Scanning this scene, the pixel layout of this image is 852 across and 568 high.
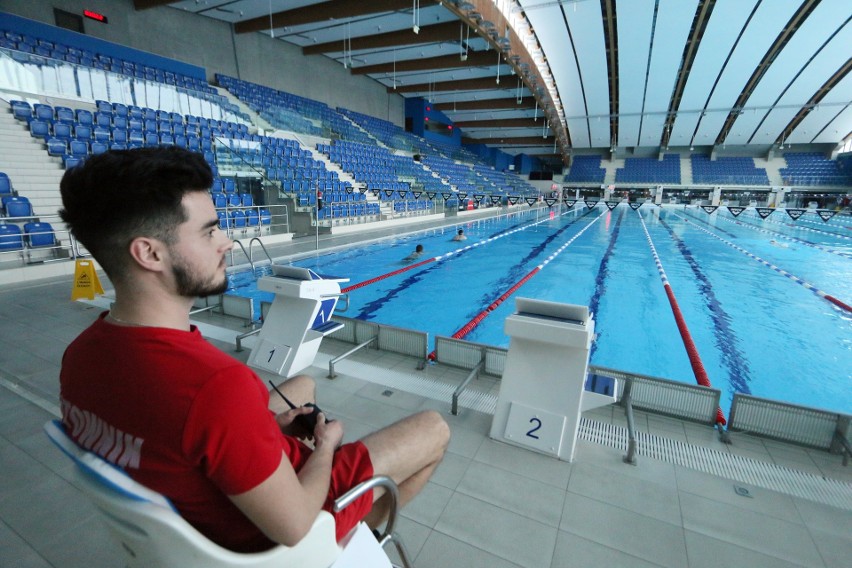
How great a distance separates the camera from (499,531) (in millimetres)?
1769

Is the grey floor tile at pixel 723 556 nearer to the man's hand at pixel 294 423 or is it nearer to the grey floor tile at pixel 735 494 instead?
the grey floor tile at pixel 735 494

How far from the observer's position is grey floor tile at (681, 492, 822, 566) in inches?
65.9

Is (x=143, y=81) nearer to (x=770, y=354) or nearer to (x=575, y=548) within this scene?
(x=575, y=548)

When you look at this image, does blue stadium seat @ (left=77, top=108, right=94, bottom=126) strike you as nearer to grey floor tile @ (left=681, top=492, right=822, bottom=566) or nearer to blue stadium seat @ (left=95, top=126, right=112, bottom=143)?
blue stadium seat @ (left=95, top=126, right=112, bottom=143)

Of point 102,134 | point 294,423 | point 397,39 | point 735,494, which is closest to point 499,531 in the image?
point 294,423

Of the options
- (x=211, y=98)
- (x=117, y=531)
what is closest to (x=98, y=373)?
(x=117, y=531)

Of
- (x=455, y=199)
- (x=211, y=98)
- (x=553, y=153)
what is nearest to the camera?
(x=211, y=98)

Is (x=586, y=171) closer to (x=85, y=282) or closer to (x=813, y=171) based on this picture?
(x=813, y=171)

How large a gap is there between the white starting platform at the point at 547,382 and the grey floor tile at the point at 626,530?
0.35 m

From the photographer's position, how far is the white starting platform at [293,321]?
10.4 feet

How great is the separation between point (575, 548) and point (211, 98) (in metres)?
14.3

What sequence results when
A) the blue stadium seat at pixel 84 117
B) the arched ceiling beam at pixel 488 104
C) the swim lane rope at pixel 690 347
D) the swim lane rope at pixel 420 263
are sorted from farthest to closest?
the arched ceiling beam at pixel 488 104, the blue stadium seat at pixel 84 117, the swim lane rope at pixel 420 263, the swim lane rope at pixel 690 347

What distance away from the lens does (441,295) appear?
671cm

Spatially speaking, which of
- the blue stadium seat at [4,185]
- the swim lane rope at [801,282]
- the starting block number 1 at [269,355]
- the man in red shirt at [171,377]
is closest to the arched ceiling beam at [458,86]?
the swim lane rope at [801,282]
